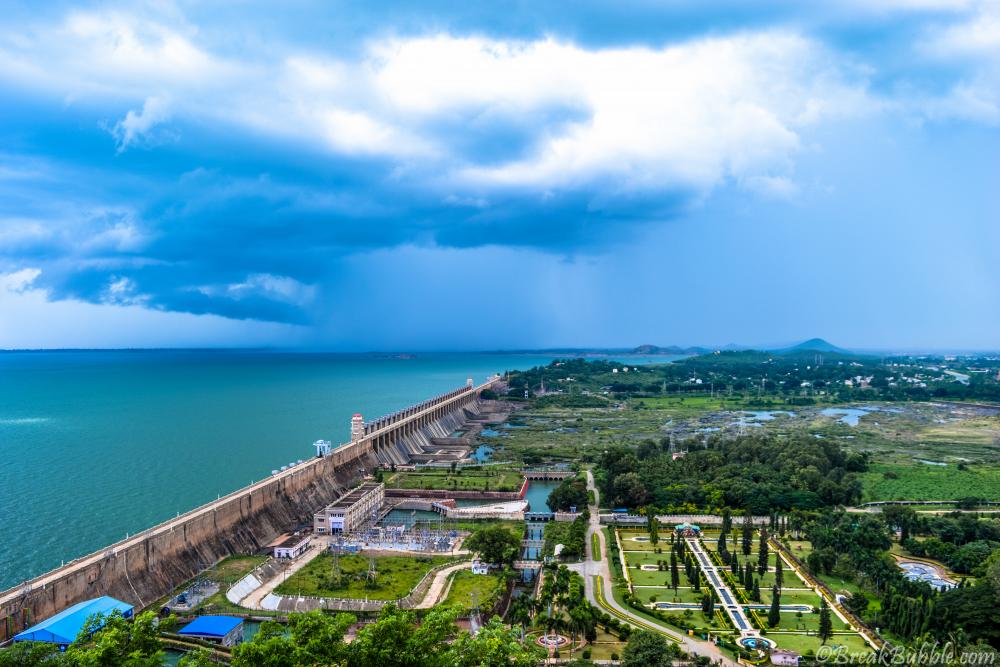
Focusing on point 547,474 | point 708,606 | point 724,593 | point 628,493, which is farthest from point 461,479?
point 708,606

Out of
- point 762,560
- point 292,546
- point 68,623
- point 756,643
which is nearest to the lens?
point 68,623

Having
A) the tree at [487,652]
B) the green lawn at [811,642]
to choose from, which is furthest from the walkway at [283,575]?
the green lawn at [811,642]

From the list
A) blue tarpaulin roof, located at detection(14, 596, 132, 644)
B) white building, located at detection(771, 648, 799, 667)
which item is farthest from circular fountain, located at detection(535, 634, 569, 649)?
blue tarpaulin roof, located at detection(14, 596, 132, 644)

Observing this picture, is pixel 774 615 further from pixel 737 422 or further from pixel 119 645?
pixel 737 422

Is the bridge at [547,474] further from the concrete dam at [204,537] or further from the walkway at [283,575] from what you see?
the walkway at [283,575]

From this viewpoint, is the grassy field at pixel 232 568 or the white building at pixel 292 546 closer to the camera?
the grassy field at pixel 232 568

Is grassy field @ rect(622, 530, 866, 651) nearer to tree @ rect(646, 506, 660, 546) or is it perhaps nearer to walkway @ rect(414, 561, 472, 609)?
tree @ rect(646, 506, 660, 546)

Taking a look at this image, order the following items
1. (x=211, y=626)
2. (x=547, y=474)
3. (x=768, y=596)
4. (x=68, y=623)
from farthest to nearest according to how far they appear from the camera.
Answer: (x=547, y=474) < (x=768, y=596) < (x=211, y=626) < (x=68, y=623)
